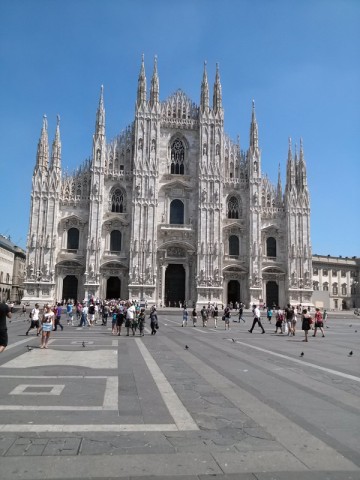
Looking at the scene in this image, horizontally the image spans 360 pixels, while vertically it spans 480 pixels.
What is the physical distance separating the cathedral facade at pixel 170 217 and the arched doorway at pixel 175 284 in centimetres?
11

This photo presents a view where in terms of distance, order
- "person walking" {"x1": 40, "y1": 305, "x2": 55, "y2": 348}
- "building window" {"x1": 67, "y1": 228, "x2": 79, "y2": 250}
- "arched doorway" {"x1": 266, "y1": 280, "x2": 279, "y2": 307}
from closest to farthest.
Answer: "person walking" {"x1": 40, "y1": 305, "x2": 55, "y2": 348}, "building window" {"x1": 67, "y1": 228, "x2": 79, "y2": 250}, "arched doorway" {"x1": 266, "y1": 280, "x2": 279, "y2": 307}

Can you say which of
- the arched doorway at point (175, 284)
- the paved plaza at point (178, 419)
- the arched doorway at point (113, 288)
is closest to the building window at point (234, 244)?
the arched doorway at point (175, 284)

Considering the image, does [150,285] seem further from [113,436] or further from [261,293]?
[113,436]

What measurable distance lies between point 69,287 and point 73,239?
5087 millimetres

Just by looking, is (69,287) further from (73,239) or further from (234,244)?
A: (234,244)

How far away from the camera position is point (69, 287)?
155 feet

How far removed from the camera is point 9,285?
2972 inches

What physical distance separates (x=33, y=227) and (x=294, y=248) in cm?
2830

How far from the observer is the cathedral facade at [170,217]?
4675 cm

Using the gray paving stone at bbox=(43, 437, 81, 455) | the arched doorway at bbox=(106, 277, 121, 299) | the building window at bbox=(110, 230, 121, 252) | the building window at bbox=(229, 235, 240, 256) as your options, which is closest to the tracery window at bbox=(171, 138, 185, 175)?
the building window at bbox=(229, 235, 240, 256)

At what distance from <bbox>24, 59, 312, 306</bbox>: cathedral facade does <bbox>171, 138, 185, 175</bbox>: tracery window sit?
4.5 inches

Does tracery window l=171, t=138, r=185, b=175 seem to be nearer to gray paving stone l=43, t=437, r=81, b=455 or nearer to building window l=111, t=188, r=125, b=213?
building window l=111, t=188, r=125, b=213

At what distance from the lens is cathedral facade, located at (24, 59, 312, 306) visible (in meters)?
46.8

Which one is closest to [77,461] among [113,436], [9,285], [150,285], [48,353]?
[113,436]
